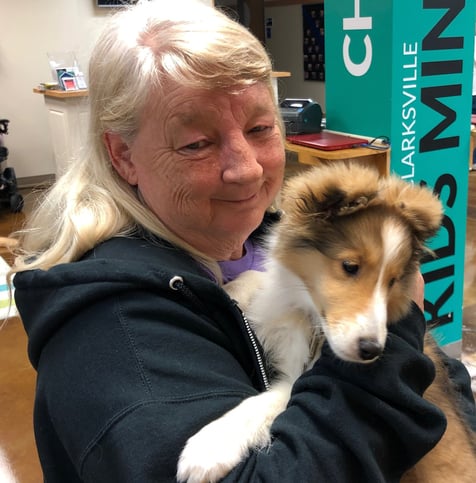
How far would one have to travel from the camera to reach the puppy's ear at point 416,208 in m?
1.48

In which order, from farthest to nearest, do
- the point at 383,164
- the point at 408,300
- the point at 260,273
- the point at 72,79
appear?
the point at 72,79 < the point at 383,164 < the point at 260,273 < the point at 408,300

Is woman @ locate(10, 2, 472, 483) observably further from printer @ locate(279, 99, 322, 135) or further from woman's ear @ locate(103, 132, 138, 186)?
printer @ locate(279, 99, 322, 135)

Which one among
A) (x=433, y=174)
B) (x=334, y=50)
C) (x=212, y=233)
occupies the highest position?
(x=334, y=50)

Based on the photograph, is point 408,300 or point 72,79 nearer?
point 408,300

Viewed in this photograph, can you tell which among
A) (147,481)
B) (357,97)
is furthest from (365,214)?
(357,97)

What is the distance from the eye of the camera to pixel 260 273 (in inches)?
66.4

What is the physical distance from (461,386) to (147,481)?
1.13 meters

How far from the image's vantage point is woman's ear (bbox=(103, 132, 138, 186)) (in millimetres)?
1358

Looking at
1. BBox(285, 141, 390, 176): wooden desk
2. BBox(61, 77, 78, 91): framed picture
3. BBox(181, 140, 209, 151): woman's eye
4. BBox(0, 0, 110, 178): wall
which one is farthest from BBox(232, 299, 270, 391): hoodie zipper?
BBox(0, 0, 110, 178): wall

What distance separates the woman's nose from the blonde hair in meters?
0.13

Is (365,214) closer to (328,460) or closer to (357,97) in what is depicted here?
(328,460)

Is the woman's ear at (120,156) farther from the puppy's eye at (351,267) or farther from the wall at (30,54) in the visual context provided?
the wall at (30,54)

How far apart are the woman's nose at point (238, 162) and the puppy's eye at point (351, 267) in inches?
12.4

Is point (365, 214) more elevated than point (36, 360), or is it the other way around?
point (365, 214)
